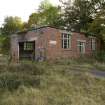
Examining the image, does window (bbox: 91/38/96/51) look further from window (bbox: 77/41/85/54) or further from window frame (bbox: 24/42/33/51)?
window frame (bbox: 24/42/33/51)

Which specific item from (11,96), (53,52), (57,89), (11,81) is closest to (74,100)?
(57,89)

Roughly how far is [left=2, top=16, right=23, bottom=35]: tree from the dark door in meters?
25.8

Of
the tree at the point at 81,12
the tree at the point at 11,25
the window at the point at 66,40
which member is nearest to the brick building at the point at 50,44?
the window at the point at 66,40

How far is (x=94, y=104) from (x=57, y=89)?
2065mm

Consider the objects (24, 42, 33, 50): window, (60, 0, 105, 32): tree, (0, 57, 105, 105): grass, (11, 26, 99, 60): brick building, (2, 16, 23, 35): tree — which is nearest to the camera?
(0, 57, 105, 105): grass

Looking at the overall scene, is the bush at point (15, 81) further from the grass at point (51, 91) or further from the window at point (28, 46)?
the window at point (28, 46)

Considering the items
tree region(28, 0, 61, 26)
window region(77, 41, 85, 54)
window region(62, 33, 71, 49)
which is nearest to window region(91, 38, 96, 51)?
window region(77, 41, 85, 54)

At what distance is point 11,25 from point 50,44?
31.9 metres

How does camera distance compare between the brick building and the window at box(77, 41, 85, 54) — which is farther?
the window at box(77, 41, 85, 54)

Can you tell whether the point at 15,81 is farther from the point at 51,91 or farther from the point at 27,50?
the point at 27,50

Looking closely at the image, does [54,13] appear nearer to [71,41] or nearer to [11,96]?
[71,41]

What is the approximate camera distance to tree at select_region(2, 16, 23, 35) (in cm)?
5128

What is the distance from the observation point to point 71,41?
2427cm

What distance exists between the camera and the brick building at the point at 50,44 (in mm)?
21969
